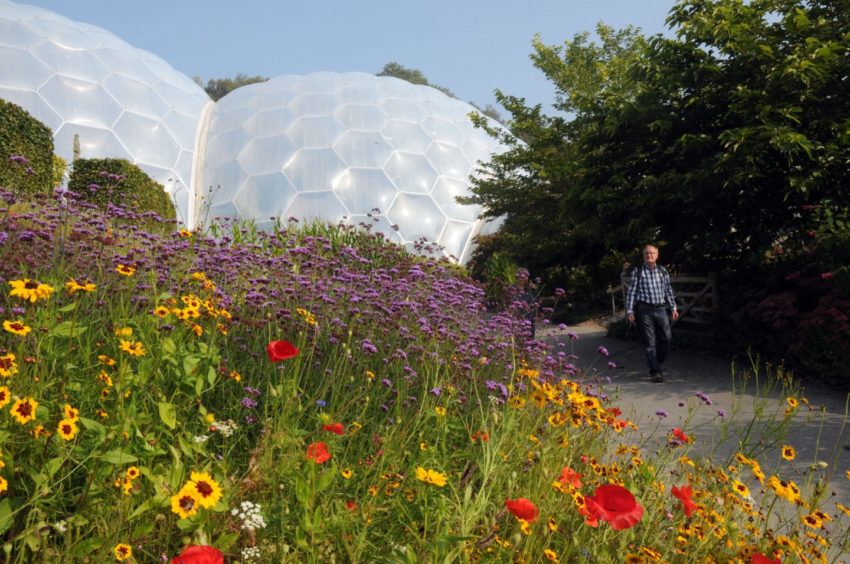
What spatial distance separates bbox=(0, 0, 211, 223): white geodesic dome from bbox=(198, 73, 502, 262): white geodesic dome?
1.25 meters

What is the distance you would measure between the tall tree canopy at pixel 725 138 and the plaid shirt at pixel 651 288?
4.33 ft

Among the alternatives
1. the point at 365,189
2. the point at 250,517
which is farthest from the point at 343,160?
the point at 250,517

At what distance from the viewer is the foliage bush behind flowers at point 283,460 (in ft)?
6.29

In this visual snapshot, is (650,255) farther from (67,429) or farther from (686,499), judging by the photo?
(67,429)

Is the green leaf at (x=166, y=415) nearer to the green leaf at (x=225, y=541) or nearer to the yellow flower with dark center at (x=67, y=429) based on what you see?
the yellow flower with dark center at (x=67, y=429)

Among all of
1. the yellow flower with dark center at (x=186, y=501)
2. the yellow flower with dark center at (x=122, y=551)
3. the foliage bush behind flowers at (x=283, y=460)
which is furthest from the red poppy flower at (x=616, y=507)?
the yellow flower with dark center at (x=122, y=551)

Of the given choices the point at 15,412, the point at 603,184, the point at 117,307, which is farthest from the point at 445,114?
the point at 15,412

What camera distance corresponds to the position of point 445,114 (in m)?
26.0

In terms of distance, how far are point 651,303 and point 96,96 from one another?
20.5 metres

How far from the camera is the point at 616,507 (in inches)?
65.4

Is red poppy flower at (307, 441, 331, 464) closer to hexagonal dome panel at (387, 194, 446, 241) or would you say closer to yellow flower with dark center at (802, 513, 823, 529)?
yellow flower with dark center at (802, 513, 823, 529)

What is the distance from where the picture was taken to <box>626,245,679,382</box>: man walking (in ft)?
26.8

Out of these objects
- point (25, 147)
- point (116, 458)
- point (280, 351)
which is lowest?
point (116, 458)

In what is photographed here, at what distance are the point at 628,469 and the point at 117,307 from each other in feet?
9.33
